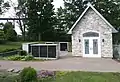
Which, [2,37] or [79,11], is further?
[79,11]

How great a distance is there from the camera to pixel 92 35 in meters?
28.4

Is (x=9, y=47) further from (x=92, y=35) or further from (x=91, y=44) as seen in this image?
(x=92, y=35)

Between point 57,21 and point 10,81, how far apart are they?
133ft

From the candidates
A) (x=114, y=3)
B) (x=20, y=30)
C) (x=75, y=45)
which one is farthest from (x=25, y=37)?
(x=75, y=45)

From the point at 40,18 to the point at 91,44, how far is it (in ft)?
81.4

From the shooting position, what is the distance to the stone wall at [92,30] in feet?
91.2

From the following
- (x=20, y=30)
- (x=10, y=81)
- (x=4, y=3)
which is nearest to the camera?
(x=10, y=81)

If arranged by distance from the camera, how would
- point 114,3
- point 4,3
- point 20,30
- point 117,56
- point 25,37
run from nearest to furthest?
point 117,56 → point 114,3 → point 4,3 → point 25,37 → point 20,30

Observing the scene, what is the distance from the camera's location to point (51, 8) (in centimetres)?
5253

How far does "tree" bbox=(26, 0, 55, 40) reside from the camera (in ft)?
166

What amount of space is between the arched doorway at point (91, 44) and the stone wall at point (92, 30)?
353 mm

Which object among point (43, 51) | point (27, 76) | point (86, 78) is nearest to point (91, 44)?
point (43, 51)

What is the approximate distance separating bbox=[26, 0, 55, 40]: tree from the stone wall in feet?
72.6

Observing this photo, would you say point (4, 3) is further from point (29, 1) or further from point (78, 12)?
point (78, 12)
